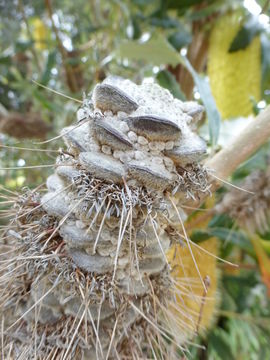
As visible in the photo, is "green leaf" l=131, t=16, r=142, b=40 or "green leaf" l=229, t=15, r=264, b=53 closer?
"green leaf" l=229, t=15, r=264, b=53

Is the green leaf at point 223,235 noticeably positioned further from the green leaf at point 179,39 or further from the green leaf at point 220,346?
the green leaf at point 179,39

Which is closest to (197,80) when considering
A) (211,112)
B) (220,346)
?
(211,112)

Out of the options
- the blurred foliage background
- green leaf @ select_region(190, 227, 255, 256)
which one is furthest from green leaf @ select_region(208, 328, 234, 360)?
green leaf @ select_region(190, 227, 255, 256)

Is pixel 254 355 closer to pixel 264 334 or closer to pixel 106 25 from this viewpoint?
pixel 264 334

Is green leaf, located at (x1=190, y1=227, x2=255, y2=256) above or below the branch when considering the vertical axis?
below

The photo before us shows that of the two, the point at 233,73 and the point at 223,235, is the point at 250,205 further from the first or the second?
the point at 233,73

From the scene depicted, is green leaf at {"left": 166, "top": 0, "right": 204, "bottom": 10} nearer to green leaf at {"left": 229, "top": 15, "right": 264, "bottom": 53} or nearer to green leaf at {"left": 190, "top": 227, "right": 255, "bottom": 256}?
green leaf at {"left": 229, "top": 15, "right": 264, "bottom": 53}
